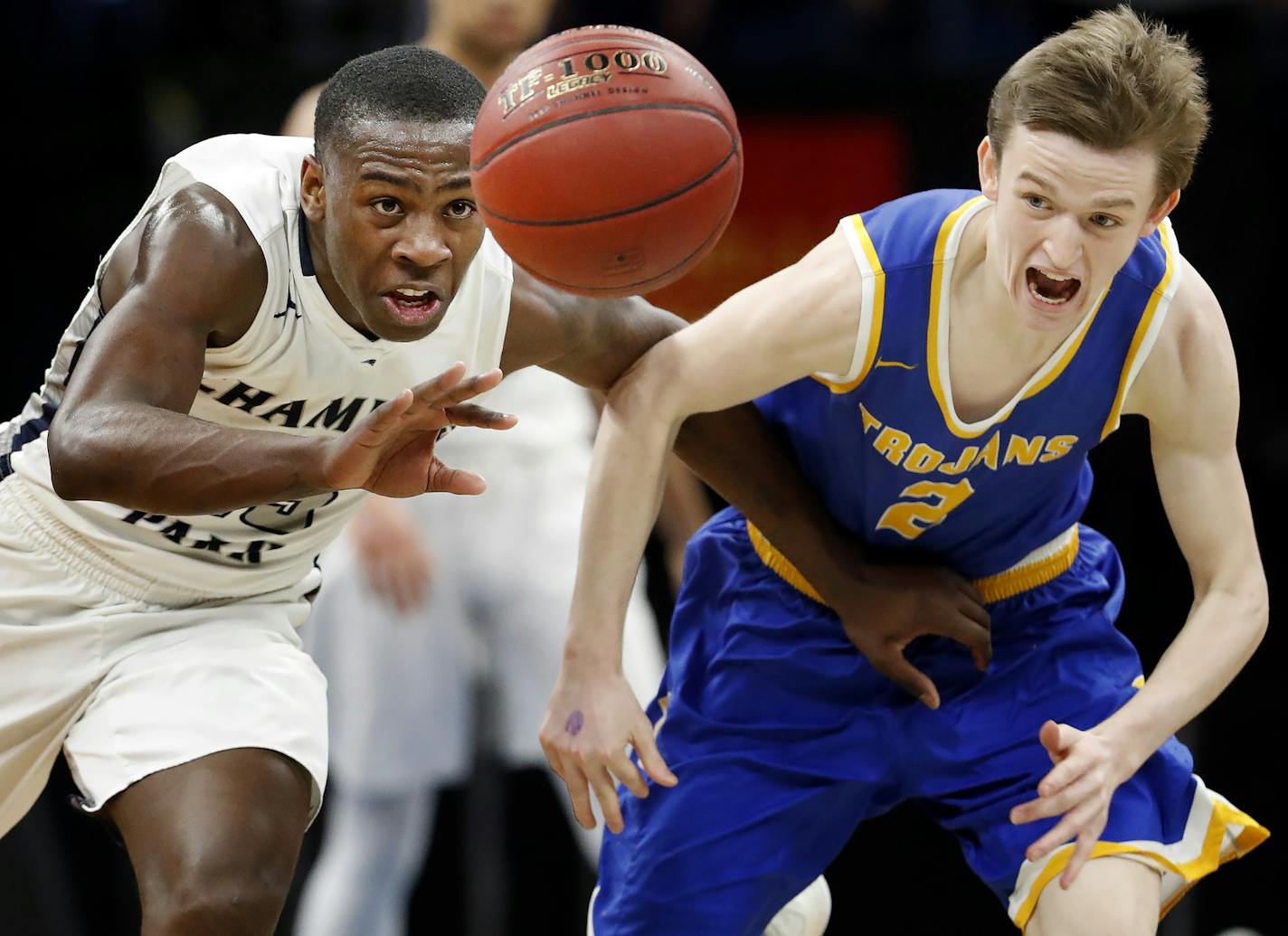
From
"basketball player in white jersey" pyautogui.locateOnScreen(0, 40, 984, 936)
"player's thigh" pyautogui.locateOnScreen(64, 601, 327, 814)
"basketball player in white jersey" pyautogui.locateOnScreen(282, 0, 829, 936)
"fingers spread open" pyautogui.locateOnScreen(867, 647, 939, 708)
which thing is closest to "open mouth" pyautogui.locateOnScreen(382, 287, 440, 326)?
"basketball player in white jersey" pyautogui.locateOnScreen(0, 40, 984, 936)

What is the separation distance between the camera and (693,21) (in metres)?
6.12

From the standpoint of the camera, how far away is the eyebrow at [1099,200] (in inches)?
113

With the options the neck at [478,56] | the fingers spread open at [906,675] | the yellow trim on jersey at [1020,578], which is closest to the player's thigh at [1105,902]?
the fingers spread open at [906,675]

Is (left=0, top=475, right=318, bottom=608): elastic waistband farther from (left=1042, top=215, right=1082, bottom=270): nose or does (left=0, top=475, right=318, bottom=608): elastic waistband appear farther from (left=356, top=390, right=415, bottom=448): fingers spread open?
(left=1042, top=215, right=1082, bottom=270): nose

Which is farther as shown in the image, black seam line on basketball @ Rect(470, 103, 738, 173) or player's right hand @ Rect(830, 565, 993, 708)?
player's right hand @ Rect(830, 565, 993, 708)

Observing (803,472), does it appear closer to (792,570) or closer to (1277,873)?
(792,570)

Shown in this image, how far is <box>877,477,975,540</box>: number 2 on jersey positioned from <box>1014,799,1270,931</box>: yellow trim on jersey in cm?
62

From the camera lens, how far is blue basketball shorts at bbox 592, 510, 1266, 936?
3312mm

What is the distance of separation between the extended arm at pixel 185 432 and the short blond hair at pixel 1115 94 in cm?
98

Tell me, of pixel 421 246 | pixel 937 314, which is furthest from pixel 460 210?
pixel 937 314

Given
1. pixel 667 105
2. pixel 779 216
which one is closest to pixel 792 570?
pixel 667 105

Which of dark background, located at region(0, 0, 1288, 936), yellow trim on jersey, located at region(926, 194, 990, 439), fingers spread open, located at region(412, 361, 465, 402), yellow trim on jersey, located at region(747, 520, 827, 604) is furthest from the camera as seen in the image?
dark background, located at region(0, 0, 1288, 936)

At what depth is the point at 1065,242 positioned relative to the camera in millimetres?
2871

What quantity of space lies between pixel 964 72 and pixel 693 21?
3.28 feet
